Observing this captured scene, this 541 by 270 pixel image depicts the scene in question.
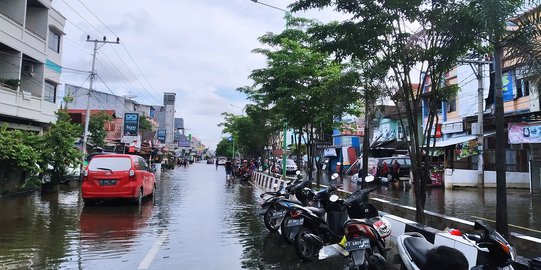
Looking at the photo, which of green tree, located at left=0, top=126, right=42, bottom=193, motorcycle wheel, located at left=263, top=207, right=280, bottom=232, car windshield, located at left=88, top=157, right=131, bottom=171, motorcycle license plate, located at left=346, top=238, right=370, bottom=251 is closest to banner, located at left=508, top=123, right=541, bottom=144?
motorcycle wheel, located at left=263, top=207, right=280, bottom=232

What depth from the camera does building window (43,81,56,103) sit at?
28219 millimetres

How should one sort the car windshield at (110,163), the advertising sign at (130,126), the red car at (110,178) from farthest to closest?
the advertising sign at (130,126), the car windshield at (110,163), the red car at (110,178)

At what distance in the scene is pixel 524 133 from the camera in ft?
67.6

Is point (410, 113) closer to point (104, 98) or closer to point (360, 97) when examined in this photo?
point (360, 97)

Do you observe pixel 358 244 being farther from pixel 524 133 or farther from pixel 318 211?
pixel 524 133

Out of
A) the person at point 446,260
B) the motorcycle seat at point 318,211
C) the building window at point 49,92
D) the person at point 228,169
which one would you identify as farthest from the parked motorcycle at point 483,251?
the person at point 228,169

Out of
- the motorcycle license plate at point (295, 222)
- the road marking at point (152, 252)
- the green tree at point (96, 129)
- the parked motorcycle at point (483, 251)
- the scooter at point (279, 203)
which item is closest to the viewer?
the parked motorcycle at point (483, 251)

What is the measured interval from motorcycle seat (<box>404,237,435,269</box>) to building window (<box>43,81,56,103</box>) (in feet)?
90.9

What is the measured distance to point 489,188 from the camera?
23.7 meters

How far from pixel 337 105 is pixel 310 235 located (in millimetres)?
8667

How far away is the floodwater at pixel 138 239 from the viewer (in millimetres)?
6871

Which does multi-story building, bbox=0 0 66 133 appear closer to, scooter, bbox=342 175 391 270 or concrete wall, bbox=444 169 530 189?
scooter, bbox=342 175 391 270

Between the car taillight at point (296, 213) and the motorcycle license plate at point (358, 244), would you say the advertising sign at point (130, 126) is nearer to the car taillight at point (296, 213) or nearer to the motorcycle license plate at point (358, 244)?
the car taillight at point (296, 213)

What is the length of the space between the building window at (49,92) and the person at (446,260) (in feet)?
92.6
